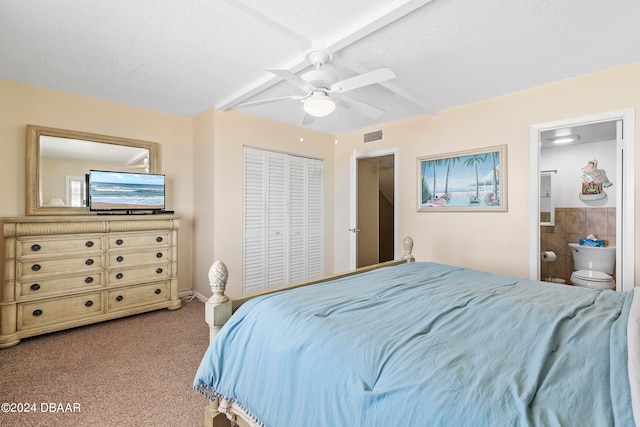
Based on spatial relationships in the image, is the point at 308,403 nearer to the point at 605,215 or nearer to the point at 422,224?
the point at 422,224

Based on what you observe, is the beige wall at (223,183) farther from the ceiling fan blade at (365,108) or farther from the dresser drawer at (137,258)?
the ceiling fan blade at (365,108)

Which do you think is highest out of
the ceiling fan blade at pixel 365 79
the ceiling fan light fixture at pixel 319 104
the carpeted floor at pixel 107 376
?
the ceiling fan blade at pixel 365 79

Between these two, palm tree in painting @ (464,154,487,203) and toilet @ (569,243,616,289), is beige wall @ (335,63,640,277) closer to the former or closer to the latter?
palm tree in painting @ (464,154,487,203)

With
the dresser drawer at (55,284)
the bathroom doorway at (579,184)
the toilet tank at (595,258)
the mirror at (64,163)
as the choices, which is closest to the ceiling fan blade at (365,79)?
the bathroom doorway at (579,184)

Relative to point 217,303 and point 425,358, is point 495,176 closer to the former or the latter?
point 425,358

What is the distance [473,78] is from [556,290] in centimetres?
194

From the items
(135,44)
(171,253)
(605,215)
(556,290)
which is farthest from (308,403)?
(605,215)

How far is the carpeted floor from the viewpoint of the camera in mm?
1689

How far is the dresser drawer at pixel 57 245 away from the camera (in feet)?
8.42

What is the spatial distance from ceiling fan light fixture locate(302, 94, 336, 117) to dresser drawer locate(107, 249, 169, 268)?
2402 millimetres

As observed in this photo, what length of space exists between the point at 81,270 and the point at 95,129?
5.11 ft

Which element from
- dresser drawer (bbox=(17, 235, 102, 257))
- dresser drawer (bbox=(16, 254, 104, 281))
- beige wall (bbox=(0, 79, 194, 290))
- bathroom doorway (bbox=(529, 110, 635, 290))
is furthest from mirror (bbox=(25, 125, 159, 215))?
bathroom doorway (bbox=(529, 110, 635, 290))

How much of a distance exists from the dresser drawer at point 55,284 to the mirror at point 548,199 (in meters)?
5.89

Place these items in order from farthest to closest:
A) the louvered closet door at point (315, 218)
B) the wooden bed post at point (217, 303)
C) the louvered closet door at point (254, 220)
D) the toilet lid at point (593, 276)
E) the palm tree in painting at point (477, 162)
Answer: the louvered closet door at point (315, 218) → the louvered closet door at point (254, 220) → the toilet lid at point (593, 276) → the palm tree in painting at point (477, 162) → the wooden bed post at point (217, 303)
